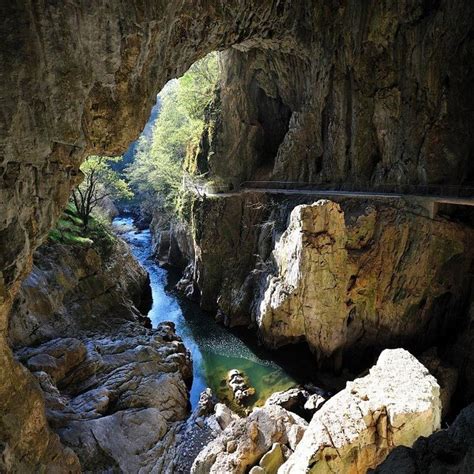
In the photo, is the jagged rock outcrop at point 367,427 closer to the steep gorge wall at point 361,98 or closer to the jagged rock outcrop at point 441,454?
the jagged rock outcrop at point 441,454

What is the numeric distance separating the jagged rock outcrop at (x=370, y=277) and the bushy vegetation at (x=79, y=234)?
9.27 m

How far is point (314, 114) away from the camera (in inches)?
806

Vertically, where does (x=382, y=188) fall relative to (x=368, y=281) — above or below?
above

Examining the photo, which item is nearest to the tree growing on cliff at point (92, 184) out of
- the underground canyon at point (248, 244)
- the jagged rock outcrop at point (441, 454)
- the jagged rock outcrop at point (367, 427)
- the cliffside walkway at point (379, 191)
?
the underground canyon at point (248, 244)

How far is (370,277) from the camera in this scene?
50.3 ft

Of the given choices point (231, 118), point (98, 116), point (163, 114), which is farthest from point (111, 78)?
point (163, 114)

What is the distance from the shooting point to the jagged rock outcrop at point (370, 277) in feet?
47.8

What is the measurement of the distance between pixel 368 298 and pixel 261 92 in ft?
56.8

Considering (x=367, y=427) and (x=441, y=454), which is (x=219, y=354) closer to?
(x=367, y=427)

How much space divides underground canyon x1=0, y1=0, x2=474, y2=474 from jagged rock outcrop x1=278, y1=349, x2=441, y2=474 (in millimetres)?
45

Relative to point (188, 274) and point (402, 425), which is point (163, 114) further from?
point (402, 425)

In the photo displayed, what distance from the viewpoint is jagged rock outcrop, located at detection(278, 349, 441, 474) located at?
7156 millimetres

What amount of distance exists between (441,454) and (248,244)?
1789 centimetres

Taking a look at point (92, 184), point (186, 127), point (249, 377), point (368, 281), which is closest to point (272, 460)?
point (249, 377)
